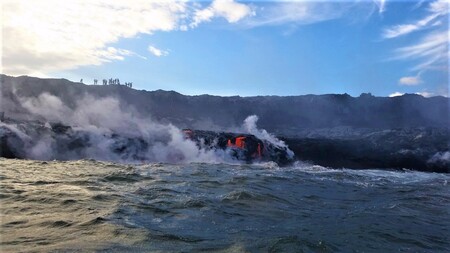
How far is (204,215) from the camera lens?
302 inches

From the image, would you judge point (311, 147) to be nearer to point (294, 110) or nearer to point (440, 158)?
point (440, 158)

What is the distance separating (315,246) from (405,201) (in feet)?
21.3

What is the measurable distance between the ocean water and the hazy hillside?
62.6m

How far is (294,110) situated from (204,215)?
77543 millimetres

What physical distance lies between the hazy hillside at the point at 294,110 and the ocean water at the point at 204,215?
62607mm

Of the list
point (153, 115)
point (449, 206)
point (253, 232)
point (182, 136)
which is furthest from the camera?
point (153, 115)

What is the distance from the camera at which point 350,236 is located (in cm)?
685

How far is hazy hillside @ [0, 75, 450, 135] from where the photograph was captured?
7719 cm

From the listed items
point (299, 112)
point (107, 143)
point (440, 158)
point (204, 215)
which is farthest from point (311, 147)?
point (299, 112)

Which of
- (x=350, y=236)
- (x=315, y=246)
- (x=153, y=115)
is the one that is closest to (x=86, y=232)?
(x=315, y=246)

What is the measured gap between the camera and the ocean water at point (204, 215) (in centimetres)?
577

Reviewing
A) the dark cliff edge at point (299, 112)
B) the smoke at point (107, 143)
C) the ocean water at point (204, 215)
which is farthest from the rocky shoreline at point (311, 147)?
the ocean water at point (204, 215)

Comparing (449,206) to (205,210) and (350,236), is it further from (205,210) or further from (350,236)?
(205,210)

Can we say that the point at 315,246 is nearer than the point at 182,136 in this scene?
Yes
